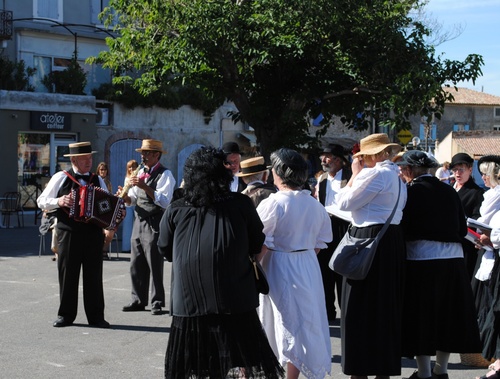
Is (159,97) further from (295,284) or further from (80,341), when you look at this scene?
(295,284)

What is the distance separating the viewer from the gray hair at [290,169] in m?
6.44

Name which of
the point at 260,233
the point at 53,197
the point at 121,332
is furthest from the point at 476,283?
the point at 53,197

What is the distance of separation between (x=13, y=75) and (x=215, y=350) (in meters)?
23.6

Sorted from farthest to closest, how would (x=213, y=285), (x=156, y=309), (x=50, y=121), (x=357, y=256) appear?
(x=50, y=121), (x=156, y=309), (x=357, y=256), (x=213, y=285)

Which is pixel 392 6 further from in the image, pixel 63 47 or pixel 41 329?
pixel 63 47

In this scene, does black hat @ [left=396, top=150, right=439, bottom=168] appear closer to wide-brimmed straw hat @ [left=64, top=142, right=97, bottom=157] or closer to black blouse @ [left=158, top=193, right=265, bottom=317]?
black blouse @ [left=158, top=193, right=265, bottom=317]

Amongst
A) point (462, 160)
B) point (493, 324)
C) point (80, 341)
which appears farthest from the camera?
point (462, 160)

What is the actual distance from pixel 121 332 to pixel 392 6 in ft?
36.3

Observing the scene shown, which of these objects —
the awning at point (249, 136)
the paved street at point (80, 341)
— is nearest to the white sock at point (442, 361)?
the paved street at point (80, 341)

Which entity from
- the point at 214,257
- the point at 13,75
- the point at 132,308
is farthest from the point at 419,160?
the point at 13,75

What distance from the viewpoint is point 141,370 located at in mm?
7418

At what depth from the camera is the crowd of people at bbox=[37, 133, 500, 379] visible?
5.79m

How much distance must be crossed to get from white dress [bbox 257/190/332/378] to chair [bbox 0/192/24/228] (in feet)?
63.2

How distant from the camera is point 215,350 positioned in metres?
5.78
